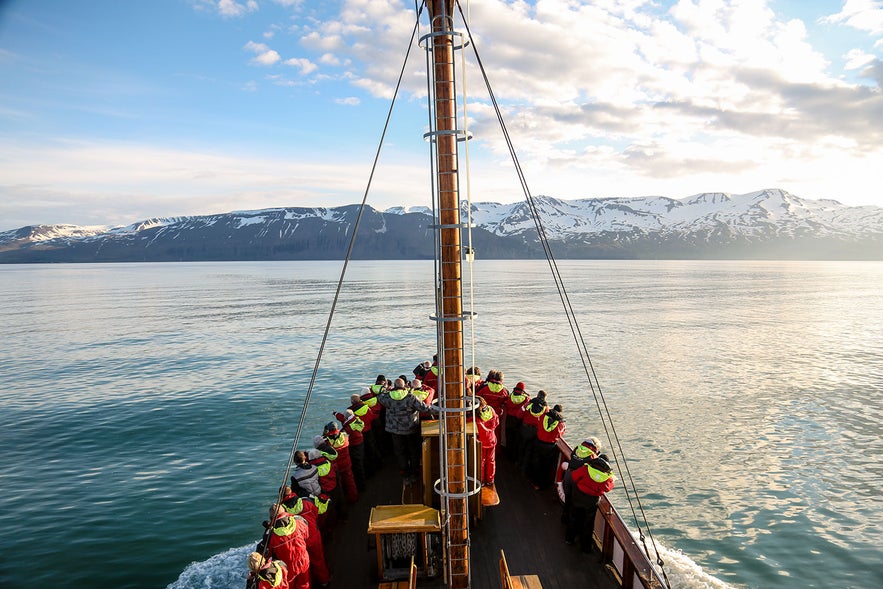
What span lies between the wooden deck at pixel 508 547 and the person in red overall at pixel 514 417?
45.5 inches

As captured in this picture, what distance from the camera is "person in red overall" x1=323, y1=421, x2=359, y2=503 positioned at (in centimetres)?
894

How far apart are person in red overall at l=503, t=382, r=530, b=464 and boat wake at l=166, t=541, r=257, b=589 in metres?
6.69

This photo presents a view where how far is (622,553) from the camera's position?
738 cm

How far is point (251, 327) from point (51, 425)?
25.8 meters

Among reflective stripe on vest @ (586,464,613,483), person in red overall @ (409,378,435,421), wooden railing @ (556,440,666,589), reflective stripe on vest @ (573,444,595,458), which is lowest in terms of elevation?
wooden railing @ (556,440,666,589)

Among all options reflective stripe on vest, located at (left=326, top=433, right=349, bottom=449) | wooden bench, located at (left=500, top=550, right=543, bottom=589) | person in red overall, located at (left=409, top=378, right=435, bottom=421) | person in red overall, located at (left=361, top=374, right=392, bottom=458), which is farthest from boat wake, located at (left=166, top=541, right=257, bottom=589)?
wooden bench, located at (left=500, top=550, right=543, bottom=589)

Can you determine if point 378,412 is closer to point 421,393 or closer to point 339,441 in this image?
point 421,393

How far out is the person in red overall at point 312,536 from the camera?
7098mm

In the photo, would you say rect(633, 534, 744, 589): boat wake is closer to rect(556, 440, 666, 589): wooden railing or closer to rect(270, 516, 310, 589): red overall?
rect(556, 440, 666, 589): wooden railing

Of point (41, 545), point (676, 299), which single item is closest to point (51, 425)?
point (41, 545)

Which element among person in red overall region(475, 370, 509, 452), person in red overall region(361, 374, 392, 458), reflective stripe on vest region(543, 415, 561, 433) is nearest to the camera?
reflective stripe on vest region(543, 415, 561, 433)

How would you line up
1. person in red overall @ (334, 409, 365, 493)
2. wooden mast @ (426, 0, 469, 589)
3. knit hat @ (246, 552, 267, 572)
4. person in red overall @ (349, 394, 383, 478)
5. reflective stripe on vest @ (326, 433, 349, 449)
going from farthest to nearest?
person in red overall @ (349, 394, 383, 478) → person in red overall @ (334, 409, 365, 493) → reflective stripe on vest @ (326, 433, 349, 449) → wooden mast @ (426, 0, 469, 589) → knit hat @ (246, 552, 267, 572)

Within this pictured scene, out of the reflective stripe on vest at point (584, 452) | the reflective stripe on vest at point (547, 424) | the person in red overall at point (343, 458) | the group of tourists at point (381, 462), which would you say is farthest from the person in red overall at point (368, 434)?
the reflective stripe on vest at point (584, 452)

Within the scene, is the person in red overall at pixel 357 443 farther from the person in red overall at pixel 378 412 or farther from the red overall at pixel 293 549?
the red overall at pixel 293 549
